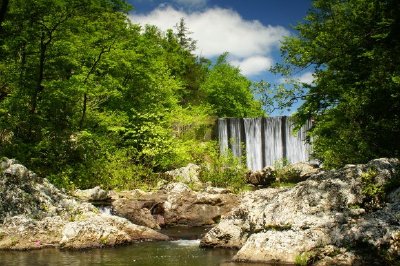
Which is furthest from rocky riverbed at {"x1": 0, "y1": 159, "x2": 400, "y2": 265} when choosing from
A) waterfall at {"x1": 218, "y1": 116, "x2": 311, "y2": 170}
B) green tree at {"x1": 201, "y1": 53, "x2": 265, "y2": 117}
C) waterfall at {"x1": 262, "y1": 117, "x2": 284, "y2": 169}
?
green tree at {"x1": 201, "y1": 53, "x2": 265, "y2": 117}

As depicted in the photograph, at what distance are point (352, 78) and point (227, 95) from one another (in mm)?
34299

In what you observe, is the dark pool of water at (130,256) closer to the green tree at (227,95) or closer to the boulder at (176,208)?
the boulder at (176,208)

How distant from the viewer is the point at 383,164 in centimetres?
1028

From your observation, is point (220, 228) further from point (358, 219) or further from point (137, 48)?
point (137, 48)

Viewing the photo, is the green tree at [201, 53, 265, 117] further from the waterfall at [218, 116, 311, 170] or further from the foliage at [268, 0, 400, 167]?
the foliage at [268, 0, 400, 167]

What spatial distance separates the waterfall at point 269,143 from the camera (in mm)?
38156

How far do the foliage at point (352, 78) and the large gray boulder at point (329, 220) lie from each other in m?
4.05

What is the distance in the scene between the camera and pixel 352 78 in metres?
18.6

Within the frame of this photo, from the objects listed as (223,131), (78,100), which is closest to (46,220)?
(78,100)

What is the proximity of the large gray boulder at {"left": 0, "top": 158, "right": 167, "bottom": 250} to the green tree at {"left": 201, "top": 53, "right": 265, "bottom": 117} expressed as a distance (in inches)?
1489

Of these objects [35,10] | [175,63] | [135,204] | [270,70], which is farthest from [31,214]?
[175,63]

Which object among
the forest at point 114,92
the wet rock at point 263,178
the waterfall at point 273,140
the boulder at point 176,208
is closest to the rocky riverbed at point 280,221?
the boulder at point 176,208

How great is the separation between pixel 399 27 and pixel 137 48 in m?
17.5

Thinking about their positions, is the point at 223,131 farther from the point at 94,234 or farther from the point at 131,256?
the point at 131,256
